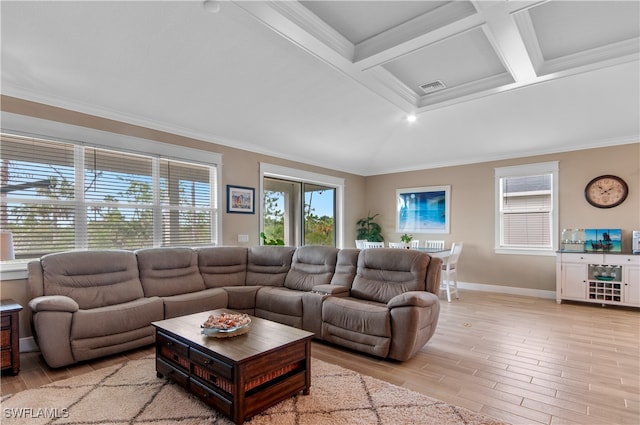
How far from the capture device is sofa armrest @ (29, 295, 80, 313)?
2783 millimetres

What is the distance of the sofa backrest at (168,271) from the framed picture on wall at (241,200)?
3.54 ft

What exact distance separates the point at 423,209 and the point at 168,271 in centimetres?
521

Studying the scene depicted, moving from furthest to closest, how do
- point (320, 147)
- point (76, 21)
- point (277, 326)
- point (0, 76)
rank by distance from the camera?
point (320, 147), point (0, 76), point (76, 21), point (277, 326)

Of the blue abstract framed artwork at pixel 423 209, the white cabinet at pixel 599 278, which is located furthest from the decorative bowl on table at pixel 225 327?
the blue abstract framed artwork at pixel 423 209

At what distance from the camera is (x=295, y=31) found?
317 cm

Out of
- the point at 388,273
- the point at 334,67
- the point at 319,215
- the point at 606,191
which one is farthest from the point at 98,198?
the point at 606,191

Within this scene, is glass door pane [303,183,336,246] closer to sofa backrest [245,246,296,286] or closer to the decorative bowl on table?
sofa backrest [245,246,296,286]

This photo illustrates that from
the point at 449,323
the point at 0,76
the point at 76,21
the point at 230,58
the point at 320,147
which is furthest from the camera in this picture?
the point at 320,147

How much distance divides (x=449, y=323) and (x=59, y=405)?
4.00m

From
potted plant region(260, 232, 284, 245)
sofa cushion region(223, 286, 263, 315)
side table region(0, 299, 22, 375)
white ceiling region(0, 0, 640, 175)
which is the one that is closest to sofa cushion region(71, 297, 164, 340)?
side table region(0, 299, 22, 375)

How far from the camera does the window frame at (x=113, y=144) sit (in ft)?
10.8

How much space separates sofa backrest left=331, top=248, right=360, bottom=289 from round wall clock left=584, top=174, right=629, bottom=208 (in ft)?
13.7

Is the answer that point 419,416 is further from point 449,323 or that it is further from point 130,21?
point 130,21

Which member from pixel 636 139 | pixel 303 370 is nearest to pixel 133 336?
pixel 303 370
